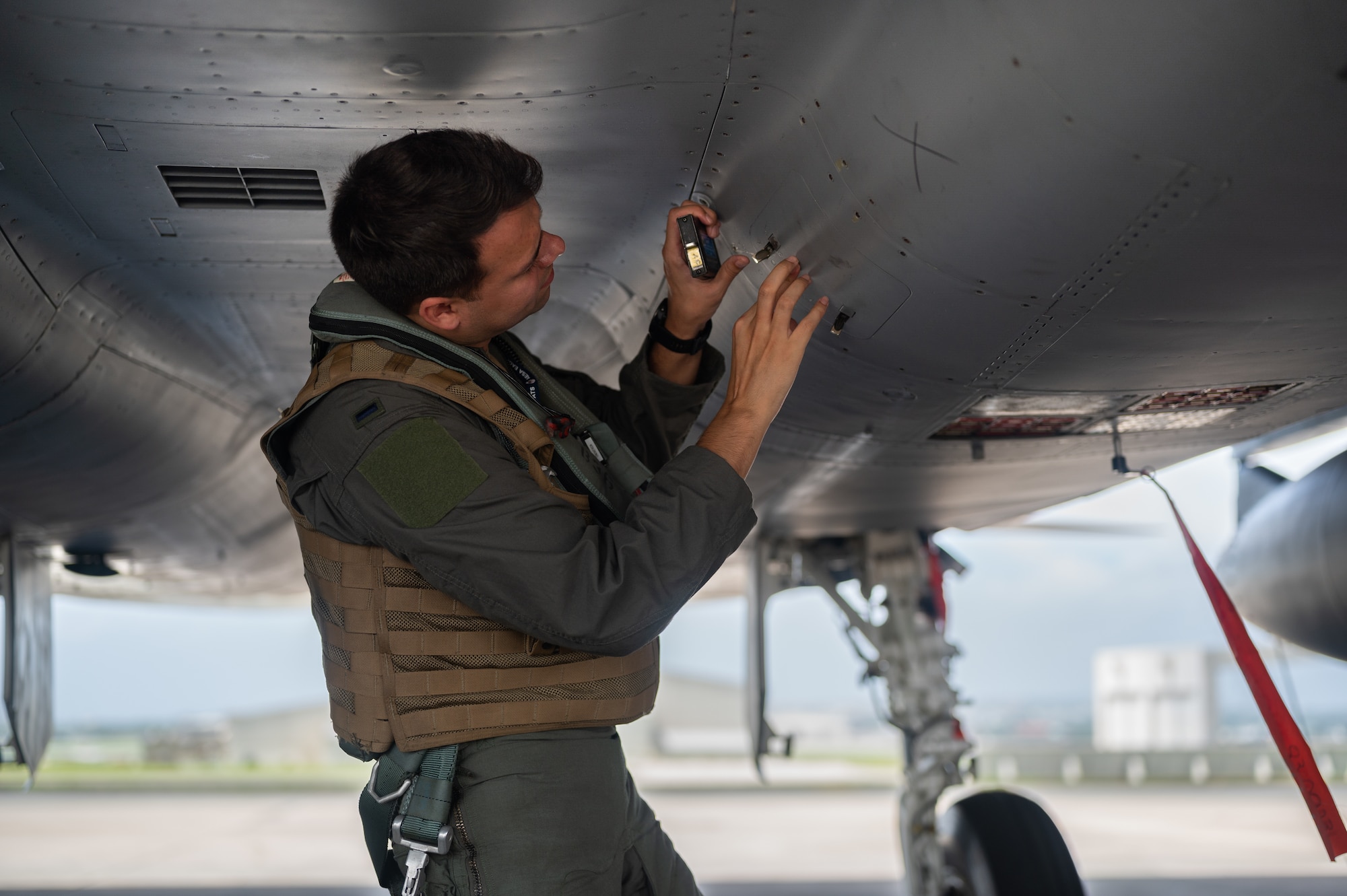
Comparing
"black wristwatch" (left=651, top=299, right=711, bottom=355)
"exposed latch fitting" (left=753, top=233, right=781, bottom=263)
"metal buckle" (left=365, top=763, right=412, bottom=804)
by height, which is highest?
"exposed latch fitting" (left=753, top=233, right=781, bottom=263)

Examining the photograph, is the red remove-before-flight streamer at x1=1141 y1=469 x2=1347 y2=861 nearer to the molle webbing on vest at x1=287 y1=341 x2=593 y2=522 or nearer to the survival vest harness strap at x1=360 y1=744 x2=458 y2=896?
the molle webbing on vest at x1=287 y1=341 x2=593 y2=522

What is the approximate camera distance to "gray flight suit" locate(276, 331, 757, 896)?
1.48 m

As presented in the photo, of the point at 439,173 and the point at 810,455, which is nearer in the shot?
the point at 439,173

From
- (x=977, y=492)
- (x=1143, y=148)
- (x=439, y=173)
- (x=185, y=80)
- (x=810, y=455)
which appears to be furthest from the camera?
(x=977, y=492)

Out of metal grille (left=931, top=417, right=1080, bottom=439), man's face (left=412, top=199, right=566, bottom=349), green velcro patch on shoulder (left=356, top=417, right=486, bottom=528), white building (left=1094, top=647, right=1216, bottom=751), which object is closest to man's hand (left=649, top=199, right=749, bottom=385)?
man's face (left=412, top=199, right=566, bottom=349)

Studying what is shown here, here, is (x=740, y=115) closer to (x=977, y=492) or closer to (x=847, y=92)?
(x=847, y=92)

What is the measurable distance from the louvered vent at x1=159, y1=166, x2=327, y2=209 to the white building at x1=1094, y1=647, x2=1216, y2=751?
37.8 meters

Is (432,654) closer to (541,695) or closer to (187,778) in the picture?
(541,695)

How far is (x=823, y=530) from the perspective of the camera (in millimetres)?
5090

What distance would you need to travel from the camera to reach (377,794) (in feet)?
5.48

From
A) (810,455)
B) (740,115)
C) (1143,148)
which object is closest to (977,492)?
(810,455)

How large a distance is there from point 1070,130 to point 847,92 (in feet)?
1.26

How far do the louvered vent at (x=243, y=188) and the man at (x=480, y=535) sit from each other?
1.68 ft

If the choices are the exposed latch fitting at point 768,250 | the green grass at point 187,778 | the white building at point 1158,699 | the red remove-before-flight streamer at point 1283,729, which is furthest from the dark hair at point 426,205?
the white building at point 1158,699
